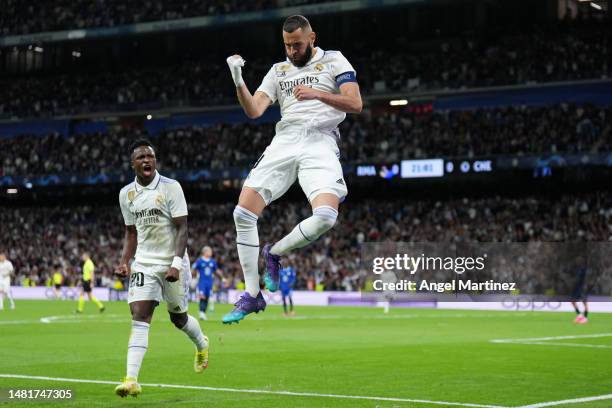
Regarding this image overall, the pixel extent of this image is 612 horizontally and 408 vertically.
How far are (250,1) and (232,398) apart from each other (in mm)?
43508

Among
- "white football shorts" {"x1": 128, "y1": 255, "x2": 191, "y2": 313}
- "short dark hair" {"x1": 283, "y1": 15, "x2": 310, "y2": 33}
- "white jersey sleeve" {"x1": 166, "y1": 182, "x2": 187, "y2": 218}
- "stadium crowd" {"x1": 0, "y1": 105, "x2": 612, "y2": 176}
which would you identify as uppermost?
"stadium crowd" {"x1": 0, "y1": 105, "x2": 612, "y2": 176}

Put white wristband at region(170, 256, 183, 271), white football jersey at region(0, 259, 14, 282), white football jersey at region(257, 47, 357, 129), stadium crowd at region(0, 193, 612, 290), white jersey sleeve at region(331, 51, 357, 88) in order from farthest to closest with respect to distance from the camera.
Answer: stadium crowd at region(0, 193, 612, 290), white football jersey at region(0, 259, 14, 282), white wristband at region(170, 256, 183, 271), white football jersey at region(257, 47, 357, 129), white jersey sleeve at region(331, 51, 357, 88)

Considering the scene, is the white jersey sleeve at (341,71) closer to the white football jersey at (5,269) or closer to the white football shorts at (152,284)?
the white football shorts at (152,284)

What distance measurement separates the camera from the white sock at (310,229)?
8.22 meters

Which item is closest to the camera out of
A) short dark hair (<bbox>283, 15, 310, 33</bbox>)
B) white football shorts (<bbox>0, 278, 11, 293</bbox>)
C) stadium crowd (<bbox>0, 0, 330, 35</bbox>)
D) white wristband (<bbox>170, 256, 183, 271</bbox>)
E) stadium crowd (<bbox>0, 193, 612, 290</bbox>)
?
short dark hair (<bbox>283, 15, 310, 33</bbox>)

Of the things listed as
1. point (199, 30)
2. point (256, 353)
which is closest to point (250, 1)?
point (199, 30)

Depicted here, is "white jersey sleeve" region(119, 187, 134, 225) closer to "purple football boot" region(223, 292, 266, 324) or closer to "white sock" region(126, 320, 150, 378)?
"white sock" region(126, 320, 150, 378)

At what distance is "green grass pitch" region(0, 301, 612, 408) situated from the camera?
12656 millimetres

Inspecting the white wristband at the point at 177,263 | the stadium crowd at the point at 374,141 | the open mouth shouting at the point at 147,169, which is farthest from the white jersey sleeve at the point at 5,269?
the white wristband at the point at 177,263

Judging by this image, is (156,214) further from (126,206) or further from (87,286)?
(87,286)

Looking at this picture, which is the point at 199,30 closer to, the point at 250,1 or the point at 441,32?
the point at 250,1

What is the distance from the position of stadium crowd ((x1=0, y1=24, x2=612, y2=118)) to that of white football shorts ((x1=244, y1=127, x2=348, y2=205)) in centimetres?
3866

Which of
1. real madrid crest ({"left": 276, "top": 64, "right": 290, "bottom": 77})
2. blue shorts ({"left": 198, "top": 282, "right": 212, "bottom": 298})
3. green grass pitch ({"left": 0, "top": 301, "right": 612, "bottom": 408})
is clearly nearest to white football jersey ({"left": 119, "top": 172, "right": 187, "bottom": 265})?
green grass pitch ({"left": 0, "top": 301, "right": 612, "bottom": 408})

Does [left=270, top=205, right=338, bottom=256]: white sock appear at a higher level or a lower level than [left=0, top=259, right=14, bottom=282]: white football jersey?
higher
